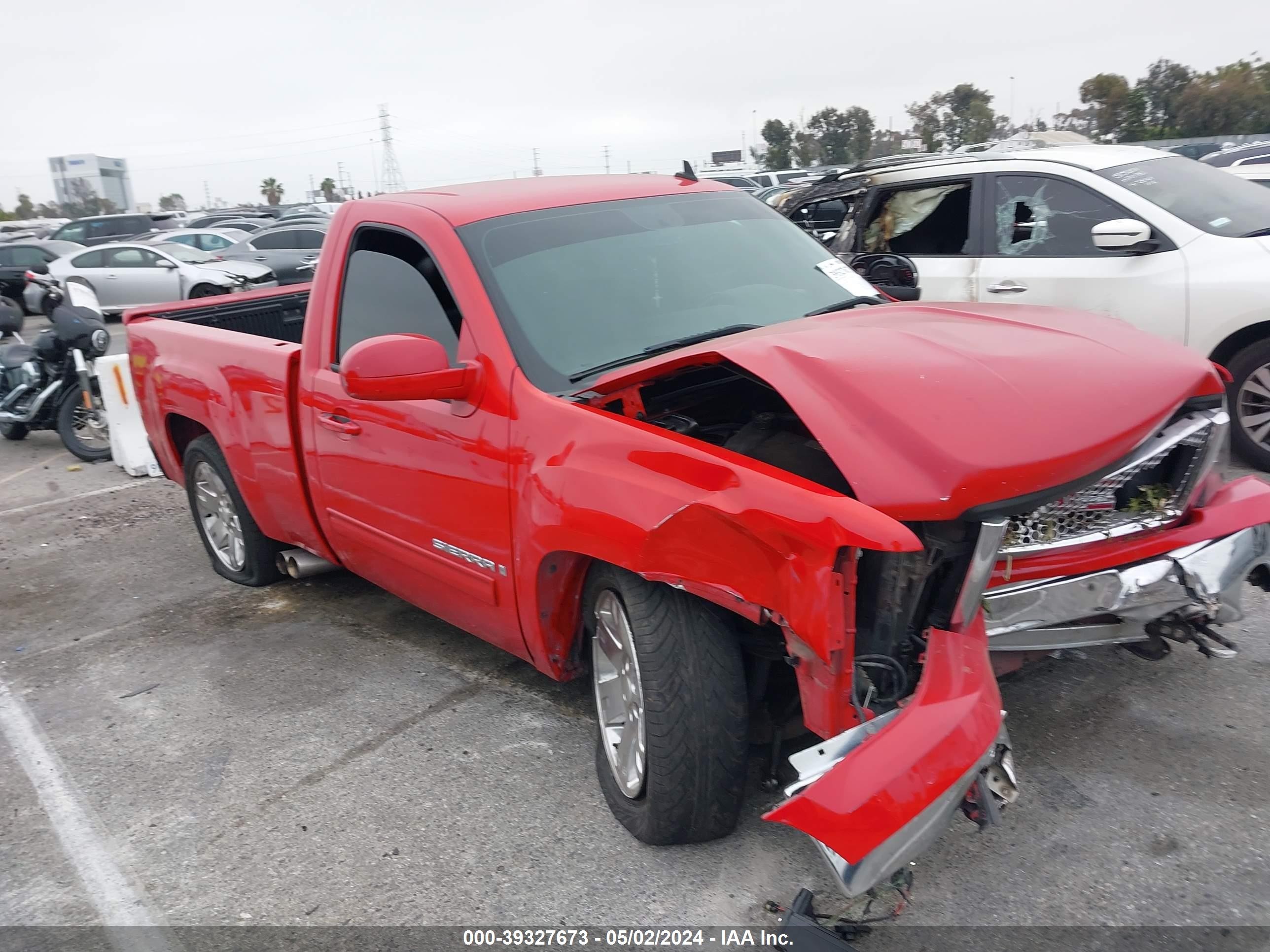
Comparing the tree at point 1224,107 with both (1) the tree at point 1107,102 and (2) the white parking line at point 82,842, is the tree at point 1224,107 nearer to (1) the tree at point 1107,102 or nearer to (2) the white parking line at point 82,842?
(1) the tree at point 1107,102

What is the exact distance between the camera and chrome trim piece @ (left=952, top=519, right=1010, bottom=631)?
2.39 m

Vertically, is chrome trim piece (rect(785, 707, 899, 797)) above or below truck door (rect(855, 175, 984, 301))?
below

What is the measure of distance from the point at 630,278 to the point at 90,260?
19.3m

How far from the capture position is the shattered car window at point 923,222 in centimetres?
662

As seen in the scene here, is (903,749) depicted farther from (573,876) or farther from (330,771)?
(330,771)

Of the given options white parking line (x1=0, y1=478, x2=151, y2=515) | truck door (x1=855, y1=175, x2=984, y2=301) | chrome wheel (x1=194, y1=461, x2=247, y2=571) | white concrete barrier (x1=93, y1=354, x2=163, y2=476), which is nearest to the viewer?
chrome wheel (x1=194, y1=461, x2=247, y2=571)

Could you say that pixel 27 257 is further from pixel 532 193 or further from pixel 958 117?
pixel 958 117

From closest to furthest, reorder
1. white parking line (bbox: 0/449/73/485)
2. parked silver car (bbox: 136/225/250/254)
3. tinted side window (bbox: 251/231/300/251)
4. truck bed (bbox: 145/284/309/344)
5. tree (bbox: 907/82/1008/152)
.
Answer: truck bed (bbox: 145/284/309/344) → white parking line (bbox: 0/449/73/485) → tinted side window (bbox: 251/231/300/251) → parked silver car (bbox: 136/225/250/254) → tree (bbox: 907/82/1008/152)

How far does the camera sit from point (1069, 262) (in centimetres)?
607

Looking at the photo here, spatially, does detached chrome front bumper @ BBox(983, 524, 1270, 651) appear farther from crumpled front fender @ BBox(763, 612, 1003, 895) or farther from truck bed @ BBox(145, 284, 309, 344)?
truck bed @ BBox(145, 284, 309, 344)

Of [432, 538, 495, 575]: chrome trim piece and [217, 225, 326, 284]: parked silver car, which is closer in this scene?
[432, 538, 495, 575]: chrome trim piece

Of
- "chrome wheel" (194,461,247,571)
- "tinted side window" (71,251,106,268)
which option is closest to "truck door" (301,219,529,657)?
"chrome wheel" (194,461,247,571)

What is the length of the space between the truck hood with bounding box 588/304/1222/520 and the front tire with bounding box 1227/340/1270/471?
294 centimetres

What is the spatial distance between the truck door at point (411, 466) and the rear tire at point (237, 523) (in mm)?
Answer: 960
